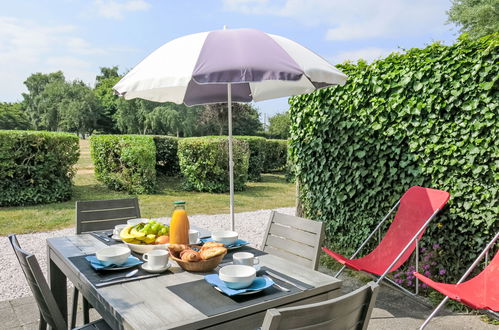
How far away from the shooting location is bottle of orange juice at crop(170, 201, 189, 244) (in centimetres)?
226

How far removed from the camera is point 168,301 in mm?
1638

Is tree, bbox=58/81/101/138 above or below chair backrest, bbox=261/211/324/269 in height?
above

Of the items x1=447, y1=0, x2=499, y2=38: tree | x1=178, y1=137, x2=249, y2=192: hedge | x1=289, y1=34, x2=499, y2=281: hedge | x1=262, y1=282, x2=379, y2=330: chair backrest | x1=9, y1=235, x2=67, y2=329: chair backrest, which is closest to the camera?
x1=262, y1=282, x2=379, y2=330: chair backrest

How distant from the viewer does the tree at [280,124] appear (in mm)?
32938

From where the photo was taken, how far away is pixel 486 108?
3.18 metres

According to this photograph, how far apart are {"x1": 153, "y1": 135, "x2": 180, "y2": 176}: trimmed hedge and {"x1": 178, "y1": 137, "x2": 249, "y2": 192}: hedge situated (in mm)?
1605

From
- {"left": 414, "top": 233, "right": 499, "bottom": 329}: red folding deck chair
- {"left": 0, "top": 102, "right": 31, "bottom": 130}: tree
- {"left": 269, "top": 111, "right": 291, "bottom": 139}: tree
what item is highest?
{"left": 0, "top": 102, "right": 31, "bottom": 130}: tree

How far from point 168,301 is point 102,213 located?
1998mm

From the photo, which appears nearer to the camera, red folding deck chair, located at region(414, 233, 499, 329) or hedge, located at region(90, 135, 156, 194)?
red folding deck chair, located at region(414, 233, 499, 329)

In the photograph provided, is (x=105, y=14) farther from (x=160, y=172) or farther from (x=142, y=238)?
(x=160, y=172)

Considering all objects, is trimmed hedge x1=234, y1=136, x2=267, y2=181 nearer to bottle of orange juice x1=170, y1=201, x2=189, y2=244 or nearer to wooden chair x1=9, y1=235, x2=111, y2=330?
bottle of orange juice x1=170, y1=201, x2=189, y2=244

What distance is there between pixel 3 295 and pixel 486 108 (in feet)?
16.4

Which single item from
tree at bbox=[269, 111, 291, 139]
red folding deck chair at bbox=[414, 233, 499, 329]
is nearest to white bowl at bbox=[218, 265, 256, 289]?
red folding deck chair at bbox=[414, 233, 499, 329]

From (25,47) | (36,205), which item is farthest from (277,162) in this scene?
(25,47)
